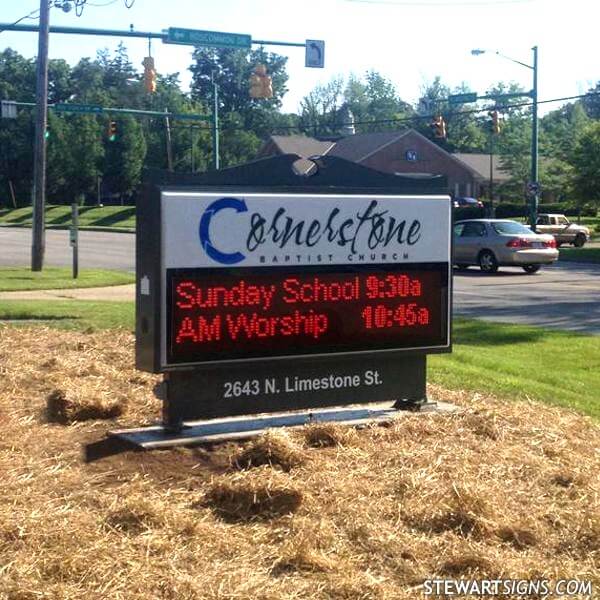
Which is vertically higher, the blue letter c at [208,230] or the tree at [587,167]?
the tree at [587,167]

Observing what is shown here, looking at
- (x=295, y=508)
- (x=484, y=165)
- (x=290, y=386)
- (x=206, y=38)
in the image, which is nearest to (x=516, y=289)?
(x=206, y=38)

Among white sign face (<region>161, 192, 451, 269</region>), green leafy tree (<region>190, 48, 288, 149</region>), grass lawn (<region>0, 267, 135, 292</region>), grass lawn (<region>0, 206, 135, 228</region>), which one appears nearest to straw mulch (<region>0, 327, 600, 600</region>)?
white sign face (<region>161, 192, 451, 269</region>)

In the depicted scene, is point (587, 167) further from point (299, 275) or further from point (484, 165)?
point (484, 165)

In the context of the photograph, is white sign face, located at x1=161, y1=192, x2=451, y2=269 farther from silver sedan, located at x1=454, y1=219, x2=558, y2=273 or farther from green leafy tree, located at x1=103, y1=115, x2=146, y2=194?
green leafy tree, located at x1=103, y1=115, x2=146, y2=194

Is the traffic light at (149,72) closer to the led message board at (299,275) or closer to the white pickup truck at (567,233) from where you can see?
the white pickup truck at (567,233)

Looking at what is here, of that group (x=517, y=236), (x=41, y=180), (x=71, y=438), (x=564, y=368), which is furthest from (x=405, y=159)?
(x=71, y=438)

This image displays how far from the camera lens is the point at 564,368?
11.6 meters

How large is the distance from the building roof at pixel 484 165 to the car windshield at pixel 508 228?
167 feet

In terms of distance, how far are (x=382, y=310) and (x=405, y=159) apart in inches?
2864

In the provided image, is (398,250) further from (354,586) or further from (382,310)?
(354,586)

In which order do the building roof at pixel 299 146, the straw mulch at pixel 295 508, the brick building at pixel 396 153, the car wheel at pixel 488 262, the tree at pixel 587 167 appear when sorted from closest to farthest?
the straw mulch at pixel 295 508, the car wheel at pixel 488 262, the tree at pixel 587 167, the building roof at pixel 299 146, the brick building at pixel 396 153

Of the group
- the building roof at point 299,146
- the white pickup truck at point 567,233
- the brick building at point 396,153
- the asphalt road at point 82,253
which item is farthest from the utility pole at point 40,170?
the building roof at point 299,146

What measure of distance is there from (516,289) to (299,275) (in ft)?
54.4

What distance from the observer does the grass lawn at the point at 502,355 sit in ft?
31.0
